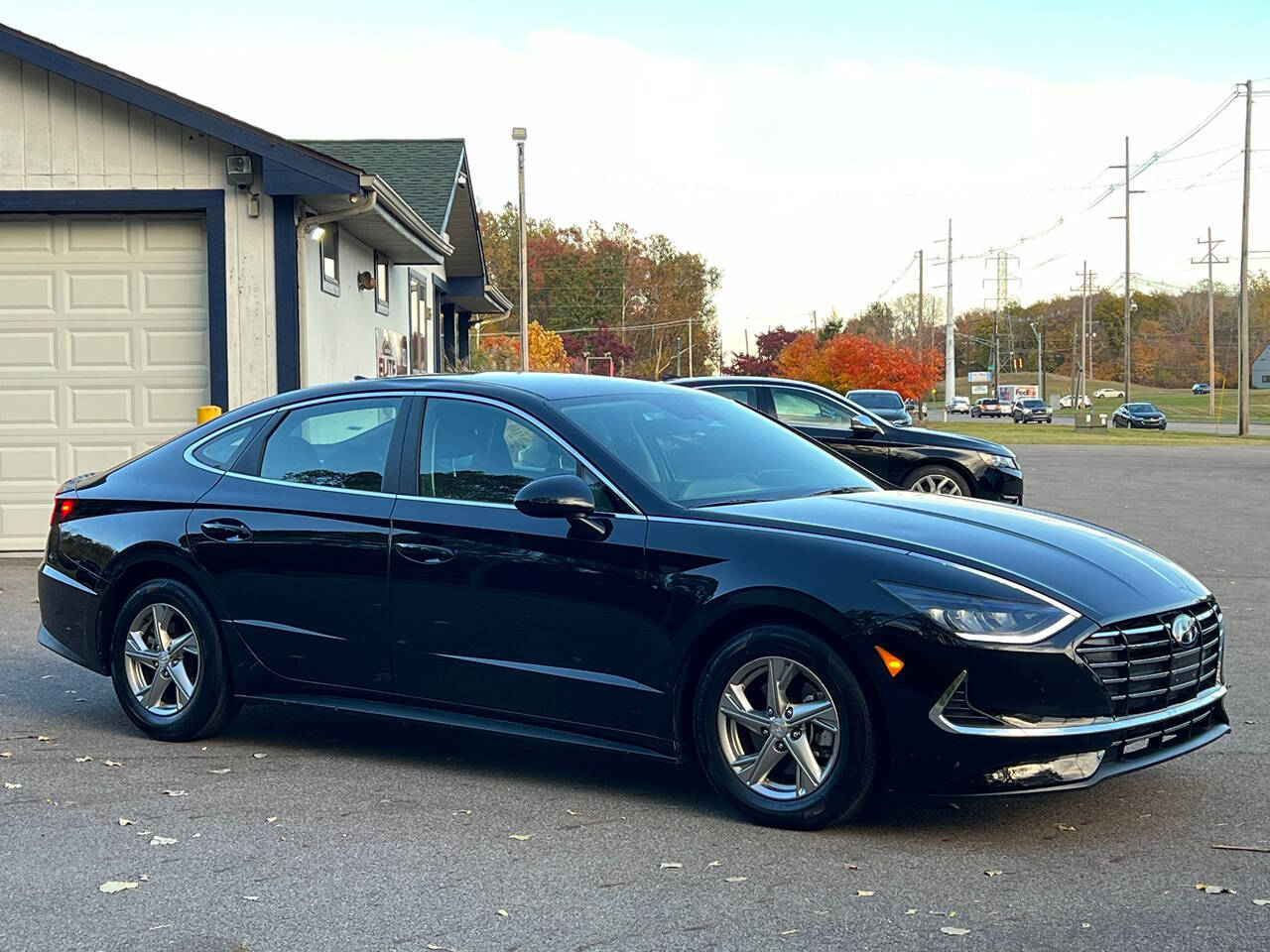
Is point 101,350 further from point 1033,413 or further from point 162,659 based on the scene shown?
point 1033,413

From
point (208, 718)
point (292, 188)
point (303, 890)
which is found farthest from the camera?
point (292, 188)

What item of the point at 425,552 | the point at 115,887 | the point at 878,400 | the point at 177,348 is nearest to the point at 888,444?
the point at 177,348

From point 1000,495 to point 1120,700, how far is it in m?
11.4

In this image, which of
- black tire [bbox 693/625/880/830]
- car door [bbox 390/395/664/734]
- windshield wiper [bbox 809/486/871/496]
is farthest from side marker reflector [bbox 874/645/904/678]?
windshield wiper [bbox 809/486/871/496]

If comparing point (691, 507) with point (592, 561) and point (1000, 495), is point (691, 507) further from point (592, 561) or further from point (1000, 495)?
point (1000, 495)

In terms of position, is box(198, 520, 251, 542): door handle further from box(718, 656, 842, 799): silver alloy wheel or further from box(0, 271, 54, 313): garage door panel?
box(0, 271, 54, 313): garage door panel

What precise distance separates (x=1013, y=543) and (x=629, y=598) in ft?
4.56

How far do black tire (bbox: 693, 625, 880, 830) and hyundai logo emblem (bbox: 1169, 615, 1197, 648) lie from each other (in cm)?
111

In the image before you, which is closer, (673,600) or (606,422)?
(673,600)

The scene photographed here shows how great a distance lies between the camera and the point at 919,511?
577 centimetres

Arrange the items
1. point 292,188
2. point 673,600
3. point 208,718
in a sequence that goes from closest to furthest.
Result: point 673,600 → point 208,718 → point 292,188

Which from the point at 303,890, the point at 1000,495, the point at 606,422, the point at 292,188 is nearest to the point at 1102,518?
the point at 1000,495

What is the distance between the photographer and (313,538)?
6.31 m

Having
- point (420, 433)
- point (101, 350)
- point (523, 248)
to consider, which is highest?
point (523, 248)
